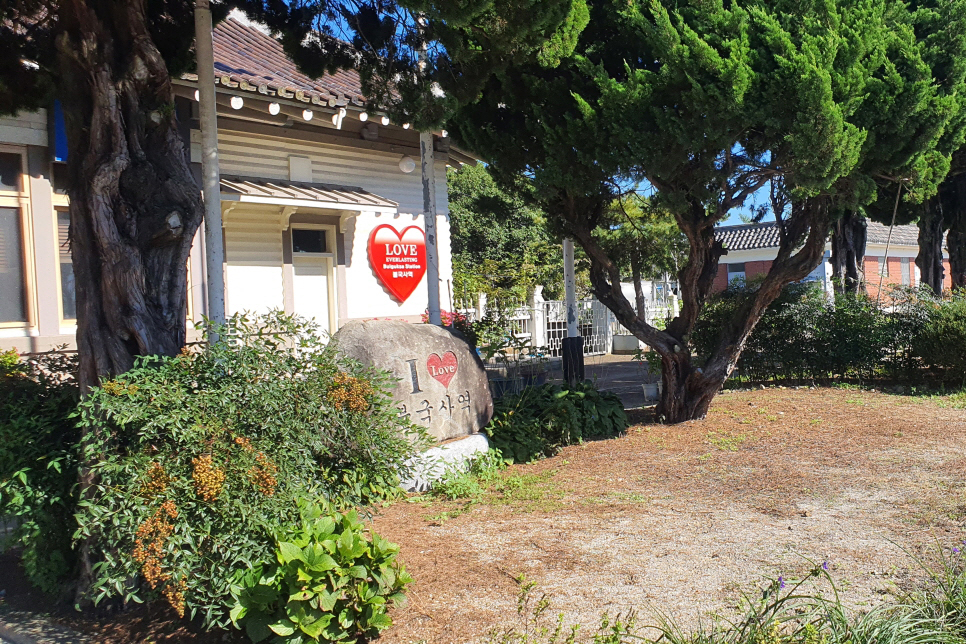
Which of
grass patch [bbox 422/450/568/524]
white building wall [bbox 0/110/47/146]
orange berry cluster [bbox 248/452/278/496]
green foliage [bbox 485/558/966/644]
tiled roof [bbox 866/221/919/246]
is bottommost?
grass patch [bbox 422/450/568/524]

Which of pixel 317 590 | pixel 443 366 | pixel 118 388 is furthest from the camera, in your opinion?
pixel 443 366

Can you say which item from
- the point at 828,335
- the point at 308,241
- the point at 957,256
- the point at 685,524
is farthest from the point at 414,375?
the point at 957,256

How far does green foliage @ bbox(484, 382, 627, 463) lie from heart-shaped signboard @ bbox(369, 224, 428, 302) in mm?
3839

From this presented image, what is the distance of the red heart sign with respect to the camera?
680 cm

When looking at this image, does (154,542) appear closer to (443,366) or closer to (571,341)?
(443,366)

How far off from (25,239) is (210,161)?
390cm

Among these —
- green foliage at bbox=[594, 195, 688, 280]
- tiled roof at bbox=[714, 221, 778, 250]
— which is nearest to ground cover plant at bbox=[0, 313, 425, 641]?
green foliage at bbox=[594, 195, 688, 280]

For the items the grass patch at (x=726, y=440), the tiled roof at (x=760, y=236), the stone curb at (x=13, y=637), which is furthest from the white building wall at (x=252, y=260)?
the tiled roof at (x=760, y=236)

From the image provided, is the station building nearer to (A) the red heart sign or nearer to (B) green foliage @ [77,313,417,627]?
(A) the red heart sign

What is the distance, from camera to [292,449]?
4.16 m

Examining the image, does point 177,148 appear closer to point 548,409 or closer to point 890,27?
point 548,409

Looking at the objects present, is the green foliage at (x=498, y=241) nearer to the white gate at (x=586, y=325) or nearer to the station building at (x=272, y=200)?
the white gate at (x=586, y=325)

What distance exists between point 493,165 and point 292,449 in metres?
5.22

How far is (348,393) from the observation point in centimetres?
460
